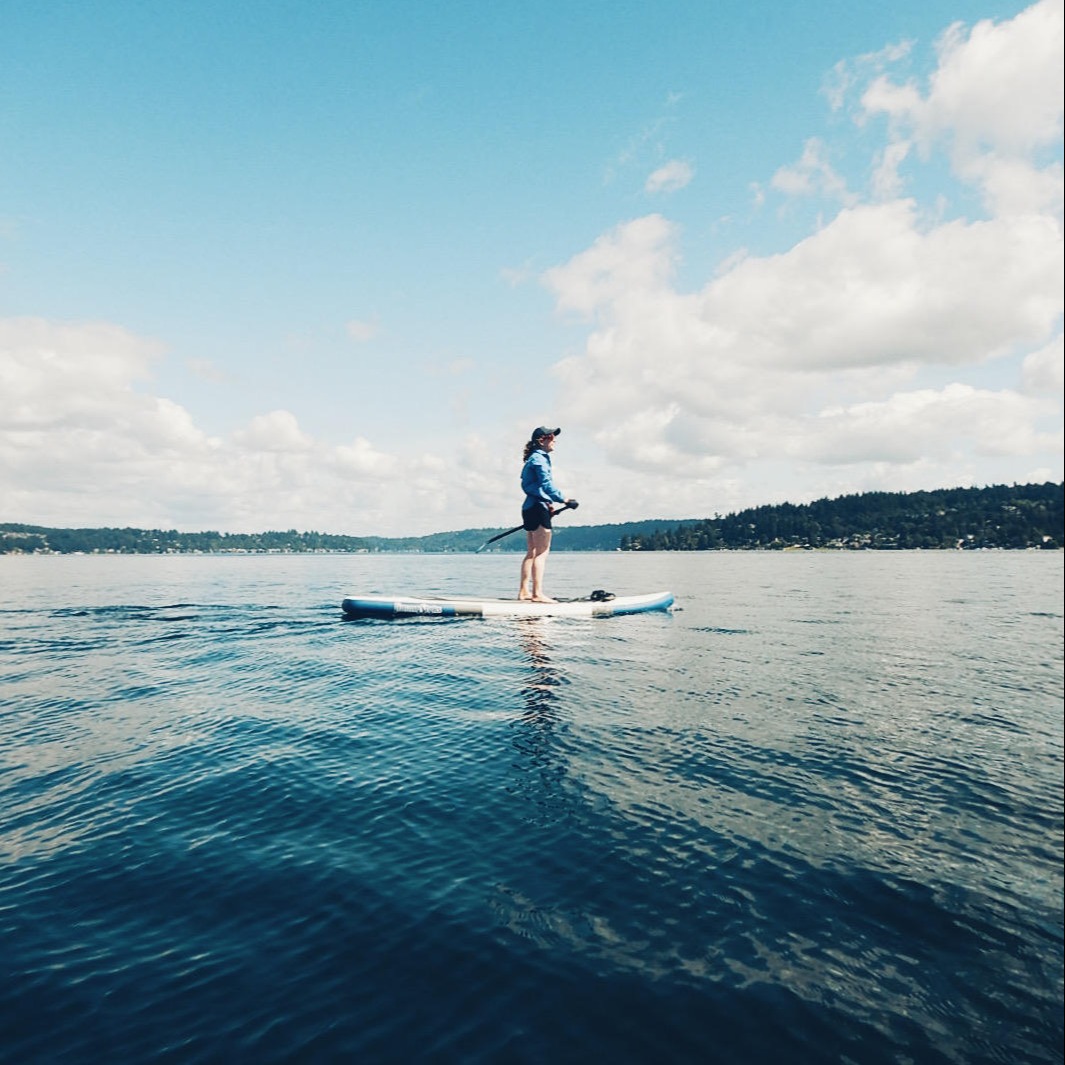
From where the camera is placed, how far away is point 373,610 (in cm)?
2581

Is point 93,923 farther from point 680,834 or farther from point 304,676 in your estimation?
point 304,676

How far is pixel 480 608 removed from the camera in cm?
2483

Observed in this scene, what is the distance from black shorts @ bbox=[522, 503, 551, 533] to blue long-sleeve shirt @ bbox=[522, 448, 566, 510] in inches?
6.7

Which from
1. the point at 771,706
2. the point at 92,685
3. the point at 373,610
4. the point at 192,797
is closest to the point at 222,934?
the point at 192,797

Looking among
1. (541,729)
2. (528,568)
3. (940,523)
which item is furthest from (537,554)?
(940,523)

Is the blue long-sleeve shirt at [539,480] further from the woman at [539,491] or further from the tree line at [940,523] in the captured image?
the tree line at [940,523]

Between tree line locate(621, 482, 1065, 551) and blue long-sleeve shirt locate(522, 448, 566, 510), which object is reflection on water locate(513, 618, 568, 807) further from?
tree line locate(621, 482, 1065, 551)

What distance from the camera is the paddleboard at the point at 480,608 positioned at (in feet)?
80.0

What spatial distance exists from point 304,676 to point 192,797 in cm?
746

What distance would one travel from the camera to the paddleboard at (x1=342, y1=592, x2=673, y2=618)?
960 inches

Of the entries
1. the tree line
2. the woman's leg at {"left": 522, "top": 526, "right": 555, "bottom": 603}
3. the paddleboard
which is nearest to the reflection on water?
the woman's leg at {"left": 522, "top": 526, "right": 555, "bottom": 603}

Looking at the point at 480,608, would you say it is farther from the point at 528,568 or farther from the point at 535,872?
the point at 535,872

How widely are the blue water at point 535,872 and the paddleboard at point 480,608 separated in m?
10.5

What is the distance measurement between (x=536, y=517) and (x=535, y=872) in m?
16.6
